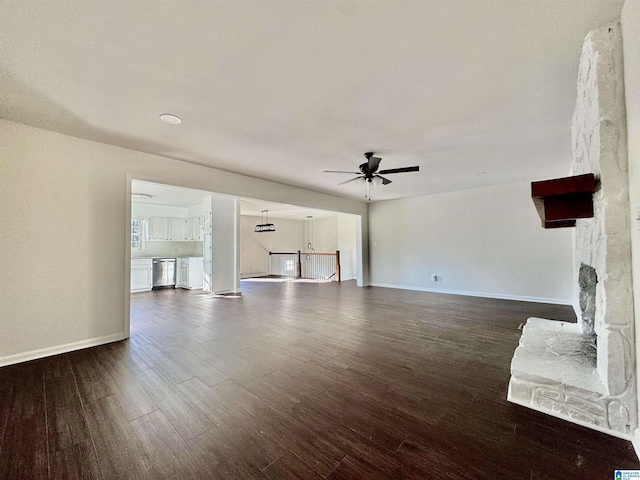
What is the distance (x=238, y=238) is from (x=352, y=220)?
4.82 meters

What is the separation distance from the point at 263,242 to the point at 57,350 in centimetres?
839

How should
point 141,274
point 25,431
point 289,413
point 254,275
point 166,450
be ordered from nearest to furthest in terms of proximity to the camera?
1. point 166,450
2. point 25,431
3. point 289,413
4. point 141,274
5. point 254,275

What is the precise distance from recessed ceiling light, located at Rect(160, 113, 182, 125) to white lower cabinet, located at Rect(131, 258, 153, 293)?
560 centimetres

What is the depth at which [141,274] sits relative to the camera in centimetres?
700

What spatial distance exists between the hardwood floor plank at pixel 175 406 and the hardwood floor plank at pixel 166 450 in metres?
0.05

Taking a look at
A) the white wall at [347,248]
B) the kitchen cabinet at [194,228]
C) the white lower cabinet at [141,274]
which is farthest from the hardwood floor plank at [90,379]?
the white wall at [347,248]

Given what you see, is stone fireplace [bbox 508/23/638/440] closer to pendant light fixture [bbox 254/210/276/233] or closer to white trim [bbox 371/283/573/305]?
white trim [bbox 371/283/573/305]

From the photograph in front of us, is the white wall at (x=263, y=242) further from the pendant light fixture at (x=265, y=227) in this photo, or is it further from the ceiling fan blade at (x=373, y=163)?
the ceiling fan blade at (x=373, y=163)

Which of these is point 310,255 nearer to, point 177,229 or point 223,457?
point 177,229

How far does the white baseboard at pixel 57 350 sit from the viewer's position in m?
→ 2.64

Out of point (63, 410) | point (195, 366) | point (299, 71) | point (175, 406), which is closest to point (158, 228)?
point (195, 366)

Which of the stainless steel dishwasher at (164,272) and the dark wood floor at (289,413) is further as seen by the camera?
the stainless steel dishwasher at (164,272)

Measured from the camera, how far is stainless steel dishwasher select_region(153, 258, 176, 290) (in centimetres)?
741

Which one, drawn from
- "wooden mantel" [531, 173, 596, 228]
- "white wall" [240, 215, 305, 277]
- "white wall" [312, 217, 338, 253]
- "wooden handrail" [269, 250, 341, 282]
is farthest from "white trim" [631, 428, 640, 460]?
"white wall" [312, 217, 338, 253]
